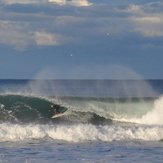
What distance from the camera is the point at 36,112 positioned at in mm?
29531

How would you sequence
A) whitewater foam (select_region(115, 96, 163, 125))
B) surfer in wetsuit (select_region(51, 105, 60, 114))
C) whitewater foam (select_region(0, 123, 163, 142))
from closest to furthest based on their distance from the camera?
whitewater foam (select_region(0, 123, 163, 142)) → whitewater foam (select_region(115, 96, 163, 125)) → surfer in wetsuit (select_region(51, 105, 60, 114))

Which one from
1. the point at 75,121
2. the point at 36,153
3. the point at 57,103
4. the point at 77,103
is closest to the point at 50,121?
the point at 75,121

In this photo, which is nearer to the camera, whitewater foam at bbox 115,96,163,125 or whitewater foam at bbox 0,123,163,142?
whitewater foam at bbox 0,123,163,142

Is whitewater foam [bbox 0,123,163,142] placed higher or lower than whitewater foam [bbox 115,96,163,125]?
higher

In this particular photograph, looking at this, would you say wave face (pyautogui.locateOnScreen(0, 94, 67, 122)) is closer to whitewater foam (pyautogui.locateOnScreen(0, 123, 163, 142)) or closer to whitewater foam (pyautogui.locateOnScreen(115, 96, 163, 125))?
whitewater foam (pyautogui.locateOnScreen(115, 96, 163, 125))

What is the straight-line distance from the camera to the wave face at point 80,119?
22.5 metres

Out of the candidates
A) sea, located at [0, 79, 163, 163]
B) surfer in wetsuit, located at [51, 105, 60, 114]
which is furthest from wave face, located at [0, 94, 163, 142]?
surfer in wetsuit, located at [51, 105, 60, 114]

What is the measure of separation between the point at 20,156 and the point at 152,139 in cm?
642

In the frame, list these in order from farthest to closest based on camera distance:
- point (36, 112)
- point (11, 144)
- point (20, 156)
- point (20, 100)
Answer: point (20, 100) < point (36, 112) < point (11, 144) < point (20, 156)

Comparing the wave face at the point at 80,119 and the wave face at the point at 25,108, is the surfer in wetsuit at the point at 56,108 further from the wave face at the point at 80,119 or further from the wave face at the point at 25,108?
the wave face at the point at 80,119

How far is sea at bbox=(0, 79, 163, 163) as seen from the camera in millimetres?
18312

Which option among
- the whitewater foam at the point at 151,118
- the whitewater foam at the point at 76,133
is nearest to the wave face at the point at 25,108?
the whitewater foam at the point at 151,118

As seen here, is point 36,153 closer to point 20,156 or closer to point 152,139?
point 20,156

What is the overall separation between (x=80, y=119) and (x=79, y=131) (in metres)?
5.44
